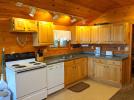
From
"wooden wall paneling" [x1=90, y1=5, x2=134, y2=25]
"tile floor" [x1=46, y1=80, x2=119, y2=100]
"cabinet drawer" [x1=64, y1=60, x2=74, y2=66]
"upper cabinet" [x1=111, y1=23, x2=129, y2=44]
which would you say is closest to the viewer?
"tile floor" [x1=46, y1=80, x2=119, y2=100]

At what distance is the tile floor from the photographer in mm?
3441

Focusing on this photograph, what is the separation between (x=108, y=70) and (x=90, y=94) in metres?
1.05

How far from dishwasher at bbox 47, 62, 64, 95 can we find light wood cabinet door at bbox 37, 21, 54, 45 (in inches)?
27.5

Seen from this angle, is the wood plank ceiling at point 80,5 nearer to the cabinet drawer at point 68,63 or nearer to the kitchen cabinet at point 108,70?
the cabinet drawer at point 68,63

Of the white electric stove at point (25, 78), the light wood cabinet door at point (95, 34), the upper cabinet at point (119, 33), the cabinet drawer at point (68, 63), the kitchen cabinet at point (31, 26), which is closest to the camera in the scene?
the white electric stove at point (25, 78)

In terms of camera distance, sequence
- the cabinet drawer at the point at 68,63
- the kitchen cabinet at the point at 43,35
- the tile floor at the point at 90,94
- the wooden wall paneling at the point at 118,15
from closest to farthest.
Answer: the tile floor at the point at 90,94
the kitchen cabinet at the point at 43,35
the cabinet drawer at the point at 68,63
the wooden wall paneling at the point at 118,15

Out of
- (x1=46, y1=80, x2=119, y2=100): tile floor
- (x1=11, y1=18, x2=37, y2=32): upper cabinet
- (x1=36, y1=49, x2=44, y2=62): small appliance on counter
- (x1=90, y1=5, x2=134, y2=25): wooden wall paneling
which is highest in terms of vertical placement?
(x1=90, y1=5, x2=134, y2=25): wooden wall paneling

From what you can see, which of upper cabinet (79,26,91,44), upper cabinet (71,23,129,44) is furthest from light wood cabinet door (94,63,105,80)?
upper cabinet (79,26,91,44)

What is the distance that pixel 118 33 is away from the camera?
166 inches

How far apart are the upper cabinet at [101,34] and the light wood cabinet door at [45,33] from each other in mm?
1278

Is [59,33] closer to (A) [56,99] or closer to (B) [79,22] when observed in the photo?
(B) [79,22]

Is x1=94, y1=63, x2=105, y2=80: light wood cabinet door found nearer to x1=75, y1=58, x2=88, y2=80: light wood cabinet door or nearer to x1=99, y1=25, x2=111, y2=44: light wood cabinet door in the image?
x1=75, y1=58, x2=88, y2=80: light wood cabinet door

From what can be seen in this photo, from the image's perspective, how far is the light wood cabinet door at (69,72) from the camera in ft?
13.1

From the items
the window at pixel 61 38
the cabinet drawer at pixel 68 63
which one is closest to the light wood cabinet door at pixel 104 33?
the window at pixel 61 38
